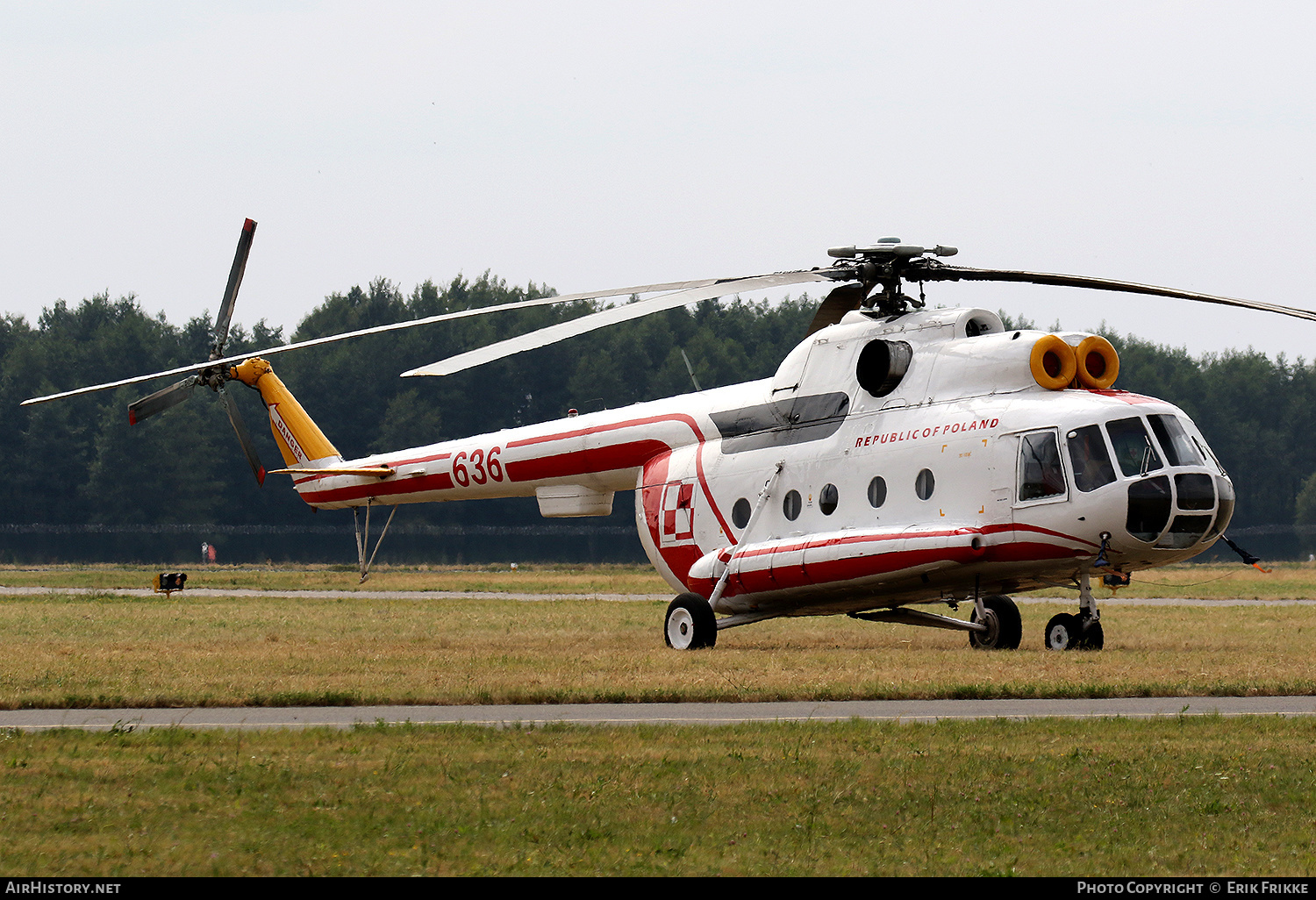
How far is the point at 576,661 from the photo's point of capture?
1772cm

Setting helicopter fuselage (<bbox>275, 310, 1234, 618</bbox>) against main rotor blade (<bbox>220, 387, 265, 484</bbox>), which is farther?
main rotor blade (<bbox>220, 387, 265, 484</bbox>)

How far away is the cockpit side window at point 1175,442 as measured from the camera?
17.5 m

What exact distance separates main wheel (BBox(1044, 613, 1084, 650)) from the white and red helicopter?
3 cm

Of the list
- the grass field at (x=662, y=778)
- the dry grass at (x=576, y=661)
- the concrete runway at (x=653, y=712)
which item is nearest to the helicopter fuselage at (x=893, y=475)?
the dry grass at (x=576, y=661)

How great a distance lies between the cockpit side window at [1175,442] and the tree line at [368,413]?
7146cm

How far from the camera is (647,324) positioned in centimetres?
11062

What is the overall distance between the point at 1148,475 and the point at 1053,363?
2026mm

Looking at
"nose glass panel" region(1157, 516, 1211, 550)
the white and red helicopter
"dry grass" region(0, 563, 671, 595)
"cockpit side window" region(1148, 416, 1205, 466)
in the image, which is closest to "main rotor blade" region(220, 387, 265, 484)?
the white and red helicopter

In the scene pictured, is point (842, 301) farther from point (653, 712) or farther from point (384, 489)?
point (384, 489)

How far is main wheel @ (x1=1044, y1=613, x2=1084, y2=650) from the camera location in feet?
63.7

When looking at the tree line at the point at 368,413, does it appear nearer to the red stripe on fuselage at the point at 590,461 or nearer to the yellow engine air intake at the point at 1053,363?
the red stripe on fuselage at the point at 590,461

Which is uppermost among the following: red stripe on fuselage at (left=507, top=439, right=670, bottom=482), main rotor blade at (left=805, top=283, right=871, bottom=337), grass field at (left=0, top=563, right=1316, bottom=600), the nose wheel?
main rotor blade at (left=805, top=283, right=871, bottom=337)

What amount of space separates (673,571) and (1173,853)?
1463 centimetres

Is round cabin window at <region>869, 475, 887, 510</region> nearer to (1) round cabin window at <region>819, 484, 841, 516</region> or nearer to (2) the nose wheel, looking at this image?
(1) round cabin window at <region>819, 484, 841, 516</region>
